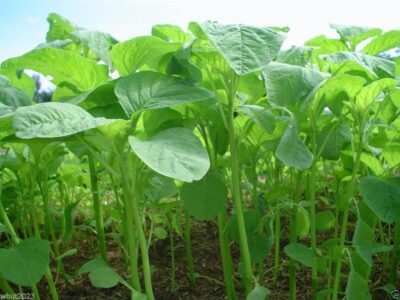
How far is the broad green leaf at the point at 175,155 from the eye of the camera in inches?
18.6

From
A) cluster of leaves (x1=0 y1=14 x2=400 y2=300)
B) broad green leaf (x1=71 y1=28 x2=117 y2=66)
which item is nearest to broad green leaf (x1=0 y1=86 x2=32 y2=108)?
cluster of leaves (x1=0 y1=14 x2=400 y2=300)

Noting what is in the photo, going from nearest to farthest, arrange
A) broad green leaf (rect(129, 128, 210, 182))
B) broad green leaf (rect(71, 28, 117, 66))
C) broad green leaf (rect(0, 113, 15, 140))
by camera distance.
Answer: broad green leaf (rect(129, 128, 210, 182))
broad green leaf (rect(0, 113, 15, 140))
broad green leaf (rect(71, 28, 117, 66))

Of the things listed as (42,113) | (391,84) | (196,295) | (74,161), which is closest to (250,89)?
(391,84)

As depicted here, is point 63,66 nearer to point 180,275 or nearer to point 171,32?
point 171,32

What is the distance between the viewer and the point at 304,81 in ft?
2.12

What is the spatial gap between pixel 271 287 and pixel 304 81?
563 millimetres

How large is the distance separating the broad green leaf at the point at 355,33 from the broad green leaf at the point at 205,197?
50cm

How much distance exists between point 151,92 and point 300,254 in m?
0.38

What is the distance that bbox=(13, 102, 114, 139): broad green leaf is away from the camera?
0.50m

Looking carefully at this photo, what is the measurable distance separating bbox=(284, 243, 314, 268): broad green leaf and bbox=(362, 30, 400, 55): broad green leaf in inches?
18.7

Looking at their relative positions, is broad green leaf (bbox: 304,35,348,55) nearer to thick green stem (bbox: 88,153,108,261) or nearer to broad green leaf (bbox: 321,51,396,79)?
broad green leaf (bbox: 321,51,396,79)

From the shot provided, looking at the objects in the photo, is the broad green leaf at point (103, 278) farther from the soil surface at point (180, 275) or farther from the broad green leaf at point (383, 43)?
the broad green leaf at point (383, 43)

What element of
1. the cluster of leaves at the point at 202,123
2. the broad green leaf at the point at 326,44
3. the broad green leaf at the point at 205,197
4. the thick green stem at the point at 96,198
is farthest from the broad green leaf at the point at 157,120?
the broad green leaf at the point at 326,44

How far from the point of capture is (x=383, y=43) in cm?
95
